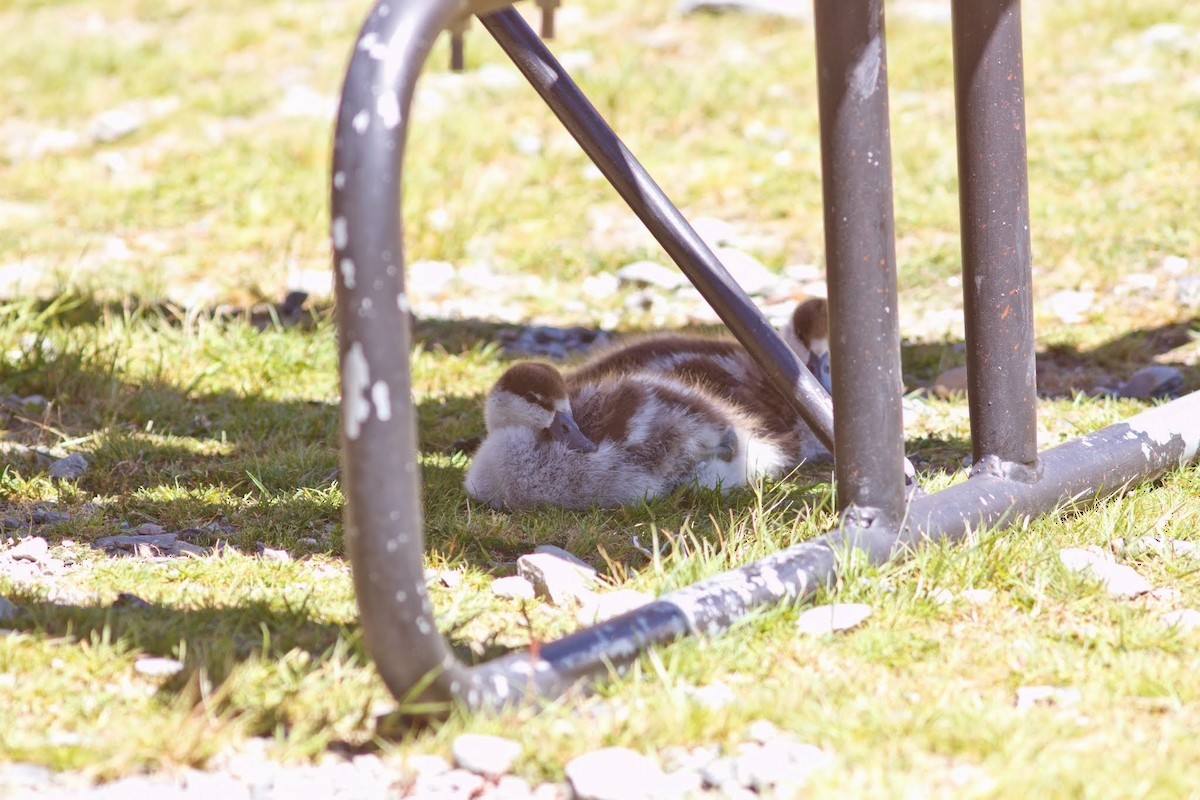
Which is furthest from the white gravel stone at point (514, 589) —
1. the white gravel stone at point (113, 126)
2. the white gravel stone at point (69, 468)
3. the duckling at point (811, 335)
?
the white gravel stone at point (113, 126)

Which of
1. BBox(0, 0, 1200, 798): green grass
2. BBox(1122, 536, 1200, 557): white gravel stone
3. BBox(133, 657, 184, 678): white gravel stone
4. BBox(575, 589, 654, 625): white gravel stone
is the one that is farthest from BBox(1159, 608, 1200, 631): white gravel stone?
BBox(133, 657, 184, 678): white gravel stone

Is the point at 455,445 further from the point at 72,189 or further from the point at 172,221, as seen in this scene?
the point at 72,189

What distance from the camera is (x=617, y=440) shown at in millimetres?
3807

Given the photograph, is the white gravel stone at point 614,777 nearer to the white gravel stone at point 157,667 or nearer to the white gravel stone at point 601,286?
the white gravel stone at point 157,667

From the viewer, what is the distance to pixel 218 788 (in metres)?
2.06

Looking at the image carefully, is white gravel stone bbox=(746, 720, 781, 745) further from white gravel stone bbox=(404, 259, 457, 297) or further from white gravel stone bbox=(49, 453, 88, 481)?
white gravel stone bbox=(404, 259, 457, 297)

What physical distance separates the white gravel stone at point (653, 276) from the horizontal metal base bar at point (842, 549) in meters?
3.16

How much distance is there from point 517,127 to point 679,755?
727cm

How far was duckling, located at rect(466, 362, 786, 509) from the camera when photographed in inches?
146

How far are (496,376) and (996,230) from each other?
2.58 m

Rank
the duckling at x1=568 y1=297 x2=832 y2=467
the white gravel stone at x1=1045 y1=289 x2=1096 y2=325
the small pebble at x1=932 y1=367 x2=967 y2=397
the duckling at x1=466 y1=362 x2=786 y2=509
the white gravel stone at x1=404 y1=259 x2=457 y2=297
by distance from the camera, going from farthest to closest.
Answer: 1. the white gravel stone at x1=404 y1=259 x2=457 y2=297
2. the white gravel stone at x1=1045 y1=289 x2=1096 y2=325
3. the small pebble at x1=932 y1=367 x2=967 y2=397
4. the duckling at x1=568 y1=297 x2=832 y2=467
5. the duckling at x1=466 y1=362 x2=786 y2=509

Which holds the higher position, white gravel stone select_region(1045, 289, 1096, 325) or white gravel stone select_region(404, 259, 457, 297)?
white gravel stone select_region(404, 259, 457, 297)

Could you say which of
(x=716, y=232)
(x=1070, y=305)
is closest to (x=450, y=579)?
(x=1070, y=305)

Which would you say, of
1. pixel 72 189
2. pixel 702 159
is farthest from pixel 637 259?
pixel 72 189
